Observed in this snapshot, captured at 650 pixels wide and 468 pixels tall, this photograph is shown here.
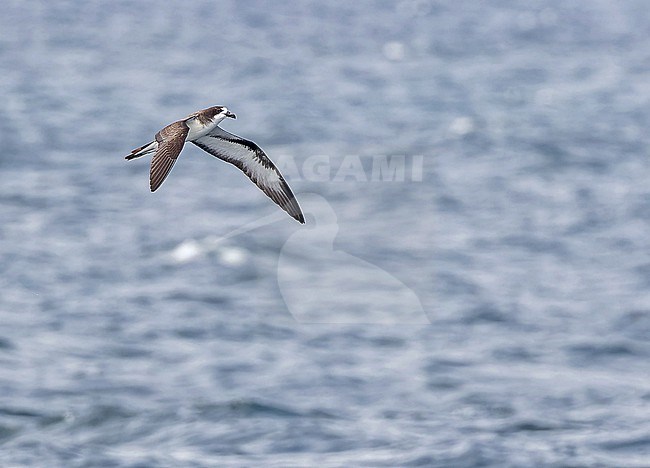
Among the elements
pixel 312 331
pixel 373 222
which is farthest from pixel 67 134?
pixel 312 331

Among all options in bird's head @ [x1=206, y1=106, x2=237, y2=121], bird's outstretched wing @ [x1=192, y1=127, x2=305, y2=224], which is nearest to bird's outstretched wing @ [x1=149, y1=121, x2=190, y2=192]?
bird's head @ [x1=206, y1=106, x2=237, y2=121]

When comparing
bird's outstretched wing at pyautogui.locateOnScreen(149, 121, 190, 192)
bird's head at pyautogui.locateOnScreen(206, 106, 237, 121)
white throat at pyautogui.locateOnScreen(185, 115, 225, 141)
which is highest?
bird's head at pyautogui.locateOnScreen(206, 106, 237, 121)

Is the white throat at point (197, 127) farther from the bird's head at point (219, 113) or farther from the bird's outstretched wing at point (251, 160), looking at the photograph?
the bird's outstretched wing at point (251, 160)

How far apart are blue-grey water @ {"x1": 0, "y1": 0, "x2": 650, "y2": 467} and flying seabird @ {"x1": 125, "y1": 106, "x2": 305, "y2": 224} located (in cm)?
2719

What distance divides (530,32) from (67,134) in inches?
2517

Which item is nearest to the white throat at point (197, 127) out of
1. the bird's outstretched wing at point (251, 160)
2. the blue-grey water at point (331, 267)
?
the bird's outstretched wing at point (251, 160)

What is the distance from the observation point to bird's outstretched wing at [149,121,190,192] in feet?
35.7

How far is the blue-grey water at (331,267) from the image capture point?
4606cm

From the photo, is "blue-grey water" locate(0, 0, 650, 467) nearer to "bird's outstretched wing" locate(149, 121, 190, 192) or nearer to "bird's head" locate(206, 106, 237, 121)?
"bird's head" locate(206, 106, 237, 121)

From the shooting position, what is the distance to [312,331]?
5756 cm

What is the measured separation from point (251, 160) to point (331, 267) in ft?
166

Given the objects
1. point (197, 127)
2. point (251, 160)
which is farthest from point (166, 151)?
point (251, 160)

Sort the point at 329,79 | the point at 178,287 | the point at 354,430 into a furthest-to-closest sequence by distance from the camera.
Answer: the point at 329,79
the point at 178,287
the point at 354,430

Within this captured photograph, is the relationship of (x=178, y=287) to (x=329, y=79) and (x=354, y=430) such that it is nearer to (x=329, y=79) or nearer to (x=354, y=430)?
A: (x=354, y=430)
